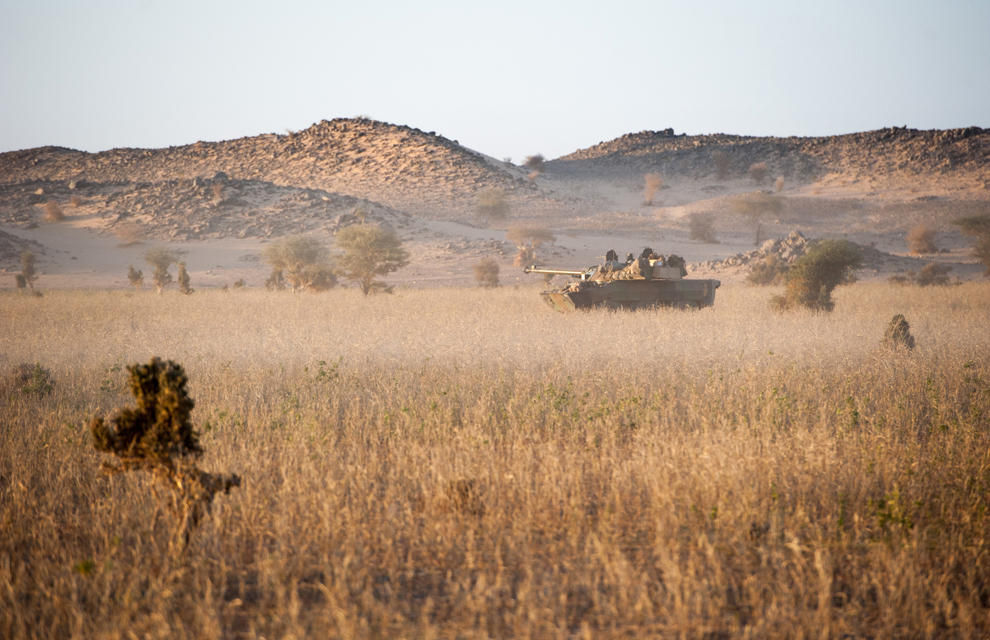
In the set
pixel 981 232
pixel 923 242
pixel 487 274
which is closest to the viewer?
pixel 487 274

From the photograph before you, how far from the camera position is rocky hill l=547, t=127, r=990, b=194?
71.9 m

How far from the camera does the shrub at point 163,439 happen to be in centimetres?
374

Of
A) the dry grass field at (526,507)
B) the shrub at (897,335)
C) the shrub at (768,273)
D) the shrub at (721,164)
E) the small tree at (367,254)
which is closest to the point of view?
the dry grass field at (526,507)

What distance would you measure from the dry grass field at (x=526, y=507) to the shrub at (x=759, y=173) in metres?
77.2

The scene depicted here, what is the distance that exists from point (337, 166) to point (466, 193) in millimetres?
17365

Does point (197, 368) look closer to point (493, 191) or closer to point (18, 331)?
point (18, 331)

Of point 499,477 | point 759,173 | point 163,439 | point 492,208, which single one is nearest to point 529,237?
point 492,208

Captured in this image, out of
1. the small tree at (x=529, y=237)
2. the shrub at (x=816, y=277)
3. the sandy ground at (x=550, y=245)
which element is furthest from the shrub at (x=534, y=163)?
the shrub at (x=816, y=277)

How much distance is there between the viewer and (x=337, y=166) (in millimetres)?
75562

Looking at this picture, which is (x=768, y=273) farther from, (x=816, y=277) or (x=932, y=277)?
(x=816, y=277)

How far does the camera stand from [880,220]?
56906mm

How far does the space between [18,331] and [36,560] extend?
1302 centimetres

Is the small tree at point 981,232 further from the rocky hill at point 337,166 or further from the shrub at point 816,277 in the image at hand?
the rocky hill at point 337,166

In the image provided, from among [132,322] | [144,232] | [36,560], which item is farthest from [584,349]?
[144,232]
